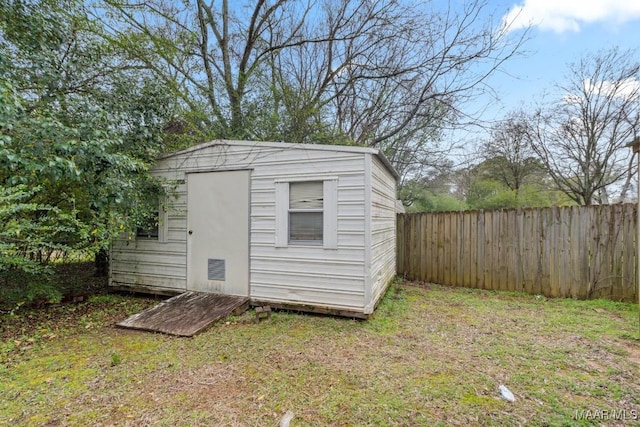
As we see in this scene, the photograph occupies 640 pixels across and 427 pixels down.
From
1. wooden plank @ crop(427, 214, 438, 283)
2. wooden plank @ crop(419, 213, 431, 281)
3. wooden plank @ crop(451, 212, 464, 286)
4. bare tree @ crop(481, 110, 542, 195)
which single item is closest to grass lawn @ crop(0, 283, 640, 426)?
wooden plank @ crop(451, 212, 464, 286)

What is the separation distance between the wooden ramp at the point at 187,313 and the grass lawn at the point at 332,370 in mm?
145

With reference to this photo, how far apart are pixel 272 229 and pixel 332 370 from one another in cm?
234

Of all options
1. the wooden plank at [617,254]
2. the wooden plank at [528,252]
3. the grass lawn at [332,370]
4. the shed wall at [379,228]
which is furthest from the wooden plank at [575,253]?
the shed wall at [379,228]

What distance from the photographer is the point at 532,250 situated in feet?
18.2

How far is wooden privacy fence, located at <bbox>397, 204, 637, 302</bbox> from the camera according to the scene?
4.89 meters

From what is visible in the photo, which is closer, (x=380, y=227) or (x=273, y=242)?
(x=273, y=242)

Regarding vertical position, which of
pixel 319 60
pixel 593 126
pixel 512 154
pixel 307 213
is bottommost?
pixel 307 213

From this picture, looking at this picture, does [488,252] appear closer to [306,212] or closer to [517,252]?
[517,252]

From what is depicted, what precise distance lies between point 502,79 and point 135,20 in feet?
28.2

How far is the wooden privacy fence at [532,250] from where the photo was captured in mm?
4891

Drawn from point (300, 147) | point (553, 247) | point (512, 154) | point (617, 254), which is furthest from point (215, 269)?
point (512, 154)

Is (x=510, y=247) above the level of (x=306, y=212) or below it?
below

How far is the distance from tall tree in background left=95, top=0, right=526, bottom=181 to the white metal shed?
273cm

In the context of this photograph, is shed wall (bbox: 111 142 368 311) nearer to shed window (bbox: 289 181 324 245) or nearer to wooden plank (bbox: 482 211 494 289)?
shed window (bbox: 289 181 324 245)
